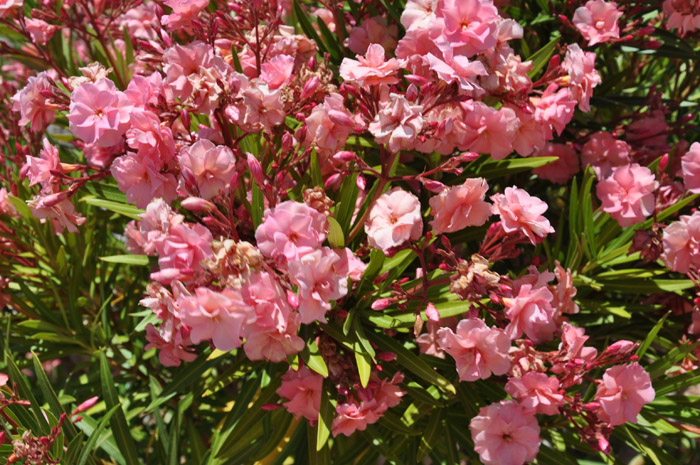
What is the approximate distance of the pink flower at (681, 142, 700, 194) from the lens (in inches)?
44.3

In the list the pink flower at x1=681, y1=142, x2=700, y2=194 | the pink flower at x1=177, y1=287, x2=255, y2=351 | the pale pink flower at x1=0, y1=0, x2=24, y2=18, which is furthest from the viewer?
the pale pink flower at x1=0, y1=0, x2=24, y2=18

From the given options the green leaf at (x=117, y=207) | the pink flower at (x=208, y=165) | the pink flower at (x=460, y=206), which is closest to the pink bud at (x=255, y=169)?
the pink flower at (x=208, y=165)

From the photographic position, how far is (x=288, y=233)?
2.80 feet

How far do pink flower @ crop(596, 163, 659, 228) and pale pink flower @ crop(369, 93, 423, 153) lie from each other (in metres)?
0.53

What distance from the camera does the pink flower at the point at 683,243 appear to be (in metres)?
1.06

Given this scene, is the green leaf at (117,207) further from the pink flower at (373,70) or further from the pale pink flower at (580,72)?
the pale pink flower at (580,72)

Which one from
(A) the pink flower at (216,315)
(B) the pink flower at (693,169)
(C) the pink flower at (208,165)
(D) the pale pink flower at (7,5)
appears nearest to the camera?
(A) the pink flower at (216,315)

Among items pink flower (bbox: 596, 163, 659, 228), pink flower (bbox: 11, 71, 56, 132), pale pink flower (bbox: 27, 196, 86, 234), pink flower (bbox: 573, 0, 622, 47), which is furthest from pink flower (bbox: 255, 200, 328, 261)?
pink flower (bbox: 573, 0, 622, 47)

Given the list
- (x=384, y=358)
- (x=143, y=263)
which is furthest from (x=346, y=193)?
(x=143, y=263)

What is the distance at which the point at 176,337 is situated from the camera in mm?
979

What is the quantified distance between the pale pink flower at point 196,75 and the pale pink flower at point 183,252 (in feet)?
0.74

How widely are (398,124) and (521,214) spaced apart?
243 mm

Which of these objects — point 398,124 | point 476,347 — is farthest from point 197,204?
point 476,347

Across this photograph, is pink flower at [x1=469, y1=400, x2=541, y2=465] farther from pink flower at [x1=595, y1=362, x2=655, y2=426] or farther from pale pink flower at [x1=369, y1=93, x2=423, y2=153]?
pale pink flower at [x1=369, y1=93, x2=423, y2=153]
